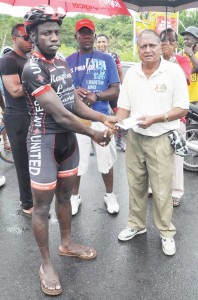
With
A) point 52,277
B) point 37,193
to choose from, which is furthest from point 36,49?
point 52,277

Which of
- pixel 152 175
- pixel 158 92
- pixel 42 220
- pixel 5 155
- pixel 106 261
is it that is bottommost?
pixel 106 261

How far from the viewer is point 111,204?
158 inches

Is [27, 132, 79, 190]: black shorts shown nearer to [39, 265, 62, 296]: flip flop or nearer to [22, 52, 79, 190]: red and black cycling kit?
[22, 52, 79, 190]: red and black cycling kit

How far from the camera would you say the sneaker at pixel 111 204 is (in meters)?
3.96

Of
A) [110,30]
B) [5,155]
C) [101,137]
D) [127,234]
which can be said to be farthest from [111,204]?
[110,30]

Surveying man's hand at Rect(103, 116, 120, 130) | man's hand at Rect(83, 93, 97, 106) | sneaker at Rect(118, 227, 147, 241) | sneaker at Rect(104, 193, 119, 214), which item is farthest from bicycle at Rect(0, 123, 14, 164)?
man's hand at Rect(103, 116, 120, 130)

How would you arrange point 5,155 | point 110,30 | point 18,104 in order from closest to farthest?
1. point 18,104
2. point 5,155
3. point 110,30

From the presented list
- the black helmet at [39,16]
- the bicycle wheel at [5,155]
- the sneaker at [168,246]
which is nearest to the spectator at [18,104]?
the black helmet at [39,16]

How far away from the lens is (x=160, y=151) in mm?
3029

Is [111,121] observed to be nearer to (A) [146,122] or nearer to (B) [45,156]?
(A) [146,122]

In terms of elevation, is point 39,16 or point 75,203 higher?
point 39,16

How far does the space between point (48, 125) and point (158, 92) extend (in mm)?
958

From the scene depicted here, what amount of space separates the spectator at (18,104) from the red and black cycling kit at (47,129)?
2.79ft

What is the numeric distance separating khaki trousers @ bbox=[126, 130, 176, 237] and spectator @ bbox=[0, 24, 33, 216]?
115 cm
